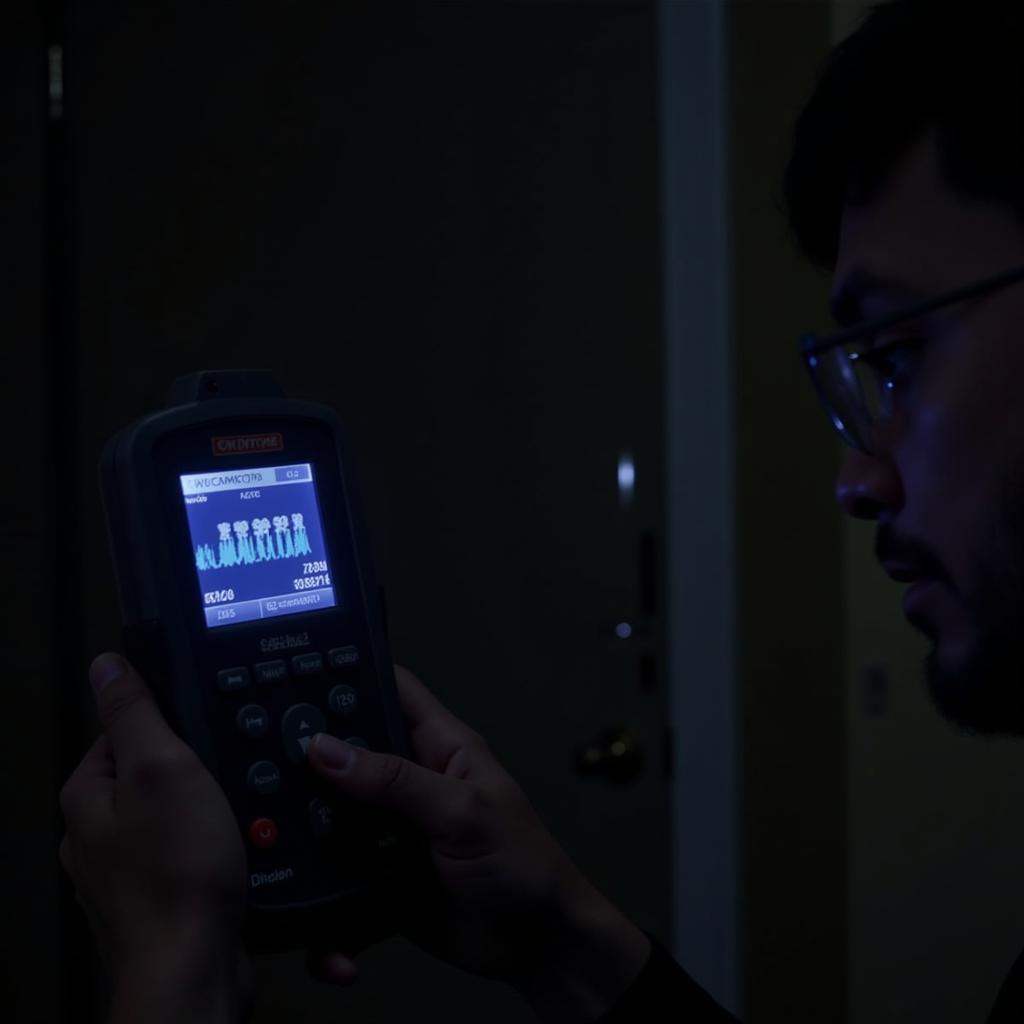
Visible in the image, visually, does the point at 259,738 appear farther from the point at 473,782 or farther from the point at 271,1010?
→ the point at 271,1010

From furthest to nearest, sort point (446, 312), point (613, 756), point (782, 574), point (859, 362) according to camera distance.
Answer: point (782, 574) < point (613, 756) < point (446, 312) < point (859, 362)

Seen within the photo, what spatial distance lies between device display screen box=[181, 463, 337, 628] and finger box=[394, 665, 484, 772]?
9 centimetres

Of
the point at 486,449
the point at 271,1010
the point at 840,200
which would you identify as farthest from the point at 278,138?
the point at 271,1010

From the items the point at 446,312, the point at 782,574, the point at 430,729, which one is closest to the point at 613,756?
the point at 782,574

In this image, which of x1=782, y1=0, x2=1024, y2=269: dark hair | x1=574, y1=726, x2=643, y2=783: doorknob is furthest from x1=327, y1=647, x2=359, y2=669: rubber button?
x1=574, y1=726, x2=643, y2=783: doorknob

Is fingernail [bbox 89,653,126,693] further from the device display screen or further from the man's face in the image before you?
the man's face

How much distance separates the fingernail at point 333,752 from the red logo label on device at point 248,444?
20 centimetres

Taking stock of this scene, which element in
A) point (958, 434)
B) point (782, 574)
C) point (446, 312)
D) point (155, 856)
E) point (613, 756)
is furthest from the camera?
point (782, 574)

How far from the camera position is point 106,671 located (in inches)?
25.4

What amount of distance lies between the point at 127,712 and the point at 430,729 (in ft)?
0.75

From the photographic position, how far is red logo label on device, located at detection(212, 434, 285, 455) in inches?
28.4

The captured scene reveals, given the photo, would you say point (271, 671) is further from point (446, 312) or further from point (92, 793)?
point (446, 312)

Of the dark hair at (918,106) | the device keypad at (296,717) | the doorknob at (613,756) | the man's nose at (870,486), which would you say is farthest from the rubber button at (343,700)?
the doorknob at (613,756)

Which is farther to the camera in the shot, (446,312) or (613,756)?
(613,756)
